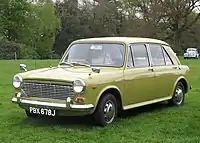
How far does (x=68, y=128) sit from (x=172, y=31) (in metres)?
49.9

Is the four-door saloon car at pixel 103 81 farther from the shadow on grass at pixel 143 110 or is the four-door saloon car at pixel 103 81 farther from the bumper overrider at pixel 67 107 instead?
the shadow on grass at pixel 143 110

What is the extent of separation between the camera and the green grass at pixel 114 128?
6.89 meters

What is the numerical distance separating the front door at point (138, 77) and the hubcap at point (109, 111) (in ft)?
1.45

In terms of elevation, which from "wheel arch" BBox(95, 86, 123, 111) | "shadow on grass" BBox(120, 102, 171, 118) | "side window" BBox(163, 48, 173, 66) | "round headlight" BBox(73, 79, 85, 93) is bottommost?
"shadow on grass" BBox(120, 102, 171, 118)

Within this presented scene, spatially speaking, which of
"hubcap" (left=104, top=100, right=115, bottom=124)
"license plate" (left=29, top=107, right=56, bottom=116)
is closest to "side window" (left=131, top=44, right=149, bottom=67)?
"hubcap" (left=104, top=100, right=115, bottom=124)

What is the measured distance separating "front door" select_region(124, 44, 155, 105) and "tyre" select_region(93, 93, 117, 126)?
43cm

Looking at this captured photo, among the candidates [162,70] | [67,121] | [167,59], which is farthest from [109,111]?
[167,59]

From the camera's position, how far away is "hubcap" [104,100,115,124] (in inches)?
307

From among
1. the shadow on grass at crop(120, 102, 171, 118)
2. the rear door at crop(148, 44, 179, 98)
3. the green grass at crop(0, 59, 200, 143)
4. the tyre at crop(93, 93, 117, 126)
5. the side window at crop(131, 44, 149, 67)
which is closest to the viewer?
the green grass at crop(0, 59, 200, 143)

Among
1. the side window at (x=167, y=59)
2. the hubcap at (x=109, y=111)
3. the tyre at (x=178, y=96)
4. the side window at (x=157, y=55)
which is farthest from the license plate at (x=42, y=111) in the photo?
the tyre at (x=178, y=96)

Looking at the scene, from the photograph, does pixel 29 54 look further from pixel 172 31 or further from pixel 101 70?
pixel 101 70

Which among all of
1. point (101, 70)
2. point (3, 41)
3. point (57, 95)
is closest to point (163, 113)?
point (101, 70)

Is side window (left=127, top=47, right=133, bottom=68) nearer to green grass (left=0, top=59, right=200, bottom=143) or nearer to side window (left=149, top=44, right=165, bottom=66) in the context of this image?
side window (left=149, top=44, right=165, bottom=66)

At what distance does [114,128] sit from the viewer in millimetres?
7613
